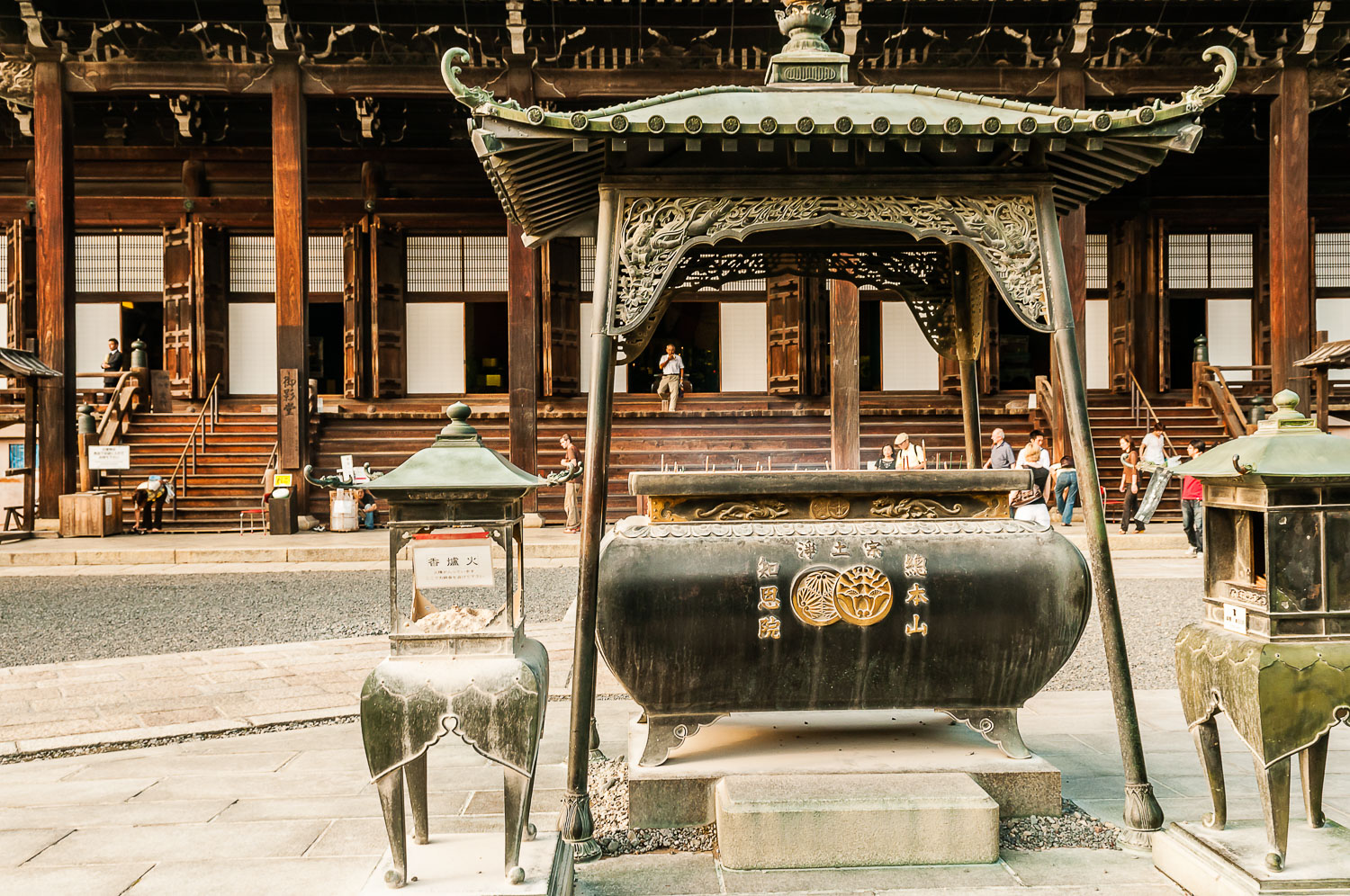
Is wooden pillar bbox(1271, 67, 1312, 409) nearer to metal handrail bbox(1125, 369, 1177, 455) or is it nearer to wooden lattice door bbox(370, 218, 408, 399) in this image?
metal handrail bbox(1125, 369, 1177, 455)

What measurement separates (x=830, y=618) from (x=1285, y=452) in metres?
1.61

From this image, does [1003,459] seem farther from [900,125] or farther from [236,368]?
[236,368]

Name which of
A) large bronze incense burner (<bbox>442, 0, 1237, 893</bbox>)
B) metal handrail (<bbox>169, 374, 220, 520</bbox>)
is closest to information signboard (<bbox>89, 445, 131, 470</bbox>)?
metal handrail (<bbox>169, 374, 220, 520</bbox>)

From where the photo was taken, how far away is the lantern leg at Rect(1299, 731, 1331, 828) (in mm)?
3043

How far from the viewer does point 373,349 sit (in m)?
17.8

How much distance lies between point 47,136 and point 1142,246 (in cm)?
1863

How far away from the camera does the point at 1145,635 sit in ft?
24.2

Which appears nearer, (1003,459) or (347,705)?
(347,705)

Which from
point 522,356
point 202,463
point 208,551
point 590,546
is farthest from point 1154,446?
point 202,463

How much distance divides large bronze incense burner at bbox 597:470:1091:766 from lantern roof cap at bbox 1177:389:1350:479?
91 centimetres

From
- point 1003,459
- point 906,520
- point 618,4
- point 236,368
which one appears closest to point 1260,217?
point 1003,459

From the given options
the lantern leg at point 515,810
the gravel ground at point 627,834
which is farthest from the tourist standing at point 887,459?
the lantern leg at point 515,810

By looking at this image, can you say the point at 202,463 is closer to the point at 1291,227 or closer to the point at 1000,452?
the point at 1000,452

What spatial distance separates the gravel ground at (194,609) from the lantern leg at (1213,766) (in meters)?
5.67
